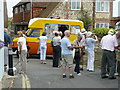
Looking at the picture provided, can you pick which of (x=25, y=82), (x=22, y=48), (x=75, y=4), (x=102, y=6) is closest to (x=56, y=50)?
(x=22, y=48)

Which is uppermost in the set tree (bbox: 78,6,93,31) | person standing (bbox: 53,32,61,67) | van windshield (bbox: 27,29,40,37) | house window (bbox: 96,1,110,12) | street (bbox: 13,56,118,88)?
house window (bbox: 96,1,110,12)

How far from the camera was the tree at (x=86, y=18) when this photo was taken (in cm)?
3241

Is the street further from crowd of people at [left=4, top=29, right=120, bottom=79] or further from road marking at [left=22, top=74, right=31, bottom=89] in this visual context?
crowd of people at [left=4, top=29, right=120, bottom=79]

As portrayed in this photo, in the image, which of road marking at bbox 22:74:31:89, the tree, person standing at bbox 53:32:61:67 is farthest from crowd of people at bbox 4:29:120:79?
the tree

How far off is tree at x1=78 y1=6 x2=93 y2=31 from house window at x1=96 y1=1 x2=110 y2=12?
78.7 inches

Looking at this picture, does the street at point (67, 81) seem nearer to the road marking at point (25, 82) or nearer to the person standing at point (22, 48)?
the road marking at point (25, 82)

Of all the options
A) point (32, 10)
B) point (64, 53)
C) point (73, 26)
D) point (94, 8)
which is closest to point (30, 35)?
point (73, 26)

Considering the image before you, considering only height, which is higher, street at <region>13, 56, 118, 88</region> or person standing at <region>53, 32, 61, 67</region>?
person standing at <region>53, 32, 61, 67</region>

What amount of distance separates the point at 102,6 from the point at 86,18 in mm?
4327

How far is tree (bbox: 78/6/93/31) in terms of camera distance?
32.4 meters

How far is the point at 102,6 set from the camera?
3578 cm

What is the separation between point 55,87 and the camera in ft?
26.9

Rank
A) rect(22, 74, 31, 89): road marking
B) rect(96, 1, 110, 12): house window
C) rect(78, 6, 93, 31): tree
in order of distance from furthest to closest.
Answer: rect(96, 1, 110, 12): house window
rect(78, 6, 93, 31): tree
rect(22, 74, 31, 89): road marking

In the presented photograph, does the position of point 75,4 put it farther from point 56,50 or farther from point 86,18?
point 56,50
